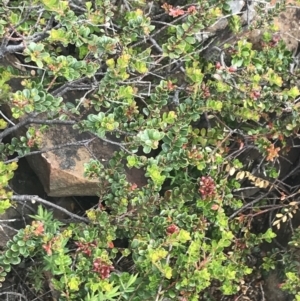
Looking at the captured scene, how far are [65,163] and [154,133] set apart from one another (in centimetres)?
71

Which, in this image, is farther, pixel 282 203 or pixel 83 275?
pixel 282 203

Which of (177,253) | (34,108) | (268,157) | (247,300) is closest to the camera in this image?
(34,108)

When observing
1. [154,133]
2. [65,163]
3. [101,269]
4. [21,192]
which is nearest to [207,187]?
[154,133]

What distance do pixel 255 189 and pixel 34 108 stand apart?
4.98 ft

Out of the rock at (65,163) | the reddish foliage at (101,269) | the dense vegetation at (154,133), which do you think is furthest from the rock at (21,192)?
the reddish foliage at (101,269)

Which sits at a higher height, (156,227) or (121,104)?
(121,104)

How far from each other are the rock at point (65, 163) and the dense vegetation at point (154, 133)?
0.16m

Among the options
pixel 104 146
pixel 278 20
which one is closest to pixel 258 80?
pixel 278 20

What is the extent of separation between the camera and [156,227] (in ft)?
7.06

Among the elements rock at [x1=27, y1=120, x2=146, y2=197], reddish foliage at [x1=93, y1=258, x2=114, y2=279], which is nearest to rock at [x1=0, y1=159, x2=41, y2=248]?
rock at [x1=27, y1=120, x2=146, y2=197]

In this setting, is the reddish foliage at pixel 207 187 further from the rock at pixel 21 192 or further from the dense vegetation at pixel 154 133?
the rock at pixel 21 192

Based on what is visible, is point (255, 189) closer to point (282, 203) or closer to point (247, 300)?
point (282, 203)

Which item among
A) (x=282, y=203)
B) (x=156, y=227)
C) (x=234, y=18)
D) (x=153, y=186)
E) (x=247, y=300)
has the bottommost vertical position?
(x=247, y=300)

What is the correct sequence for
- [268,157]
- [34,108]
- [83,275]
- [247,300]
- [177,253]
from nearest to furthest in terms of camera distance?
[34,108]
[83,275]
[177,253]
[268,157]
[247,300]
